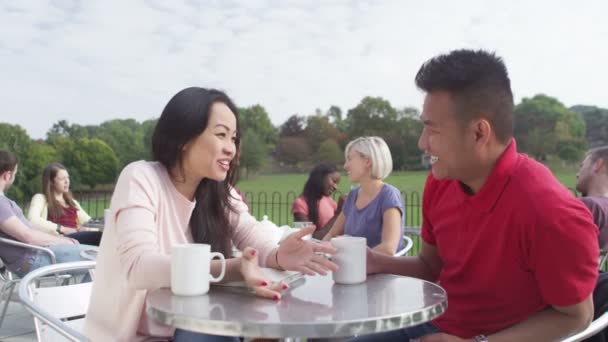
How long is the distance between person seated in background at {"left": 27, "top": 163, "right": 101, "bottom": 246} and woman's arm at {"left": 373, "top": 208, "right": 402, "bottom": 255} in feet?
11.7

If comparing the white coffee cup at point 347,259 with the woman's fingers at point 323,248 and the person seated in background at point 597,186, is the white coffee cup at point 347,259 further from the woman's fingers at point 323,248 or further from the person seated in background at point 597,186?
the person seated in background at point 597,186

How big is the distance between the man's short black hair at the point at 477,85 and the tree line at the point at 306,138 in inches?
1039

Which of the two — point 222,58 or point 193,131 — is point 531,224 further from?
point 222,58

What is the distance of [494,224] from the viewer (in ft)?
5.56

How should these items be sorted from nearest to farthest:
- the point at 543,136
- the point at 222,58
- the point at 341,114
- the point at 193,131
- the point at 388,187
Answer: the point at 193,131 < the point at 388,187 < the point at 222,58 < the point at 543,136 < the point at 341,114

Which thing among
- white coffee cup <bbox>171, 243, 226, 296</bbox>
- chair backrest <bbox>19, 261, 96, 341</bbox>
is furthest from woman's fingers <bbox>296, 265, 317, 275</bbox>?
chair backrest <bbox>19, 261, 96, 341</bbox>

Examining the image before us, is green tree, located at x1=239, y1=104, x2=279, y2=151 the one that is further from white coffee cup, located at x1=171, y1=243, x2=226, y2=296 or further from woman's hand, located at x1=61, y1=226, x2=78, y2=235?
white coffee cup, located at x1=171, y1=243, x2=226, y2=296

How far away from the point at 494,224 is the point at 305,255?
0.62 metres

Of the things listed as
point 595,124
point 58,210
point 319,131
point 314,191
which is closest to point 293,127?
point 319,131

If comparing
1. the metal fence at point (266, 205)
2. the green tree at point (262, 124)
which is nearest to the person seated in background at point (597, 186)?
the metal fence at point (266, 205)

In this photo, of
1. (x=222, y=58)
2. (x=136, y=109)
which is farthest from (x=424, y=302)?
(x=136, y=109)

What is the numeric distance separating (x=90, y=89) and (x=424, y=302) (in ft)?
108

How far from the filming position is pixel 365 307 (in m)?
1.48

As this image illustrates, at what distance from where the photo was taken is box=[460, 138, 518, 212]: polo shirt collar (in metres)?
1.71
